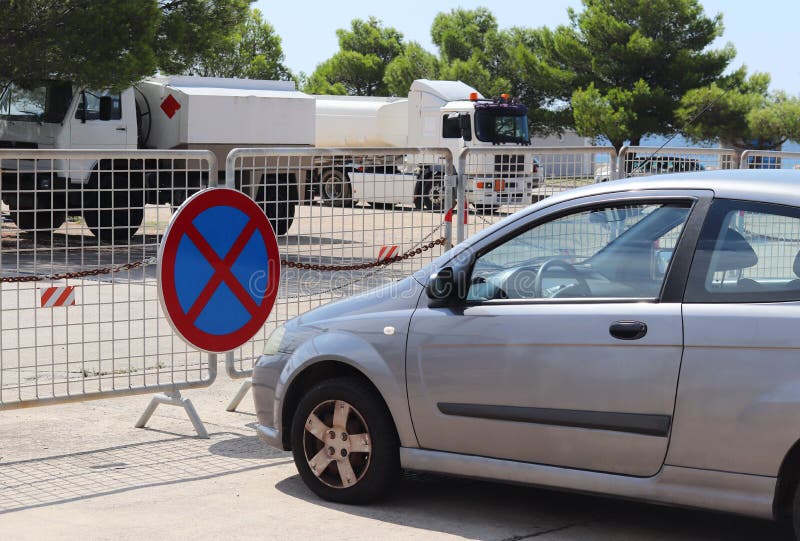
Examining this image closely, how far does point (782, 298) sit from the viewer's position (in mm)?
4199

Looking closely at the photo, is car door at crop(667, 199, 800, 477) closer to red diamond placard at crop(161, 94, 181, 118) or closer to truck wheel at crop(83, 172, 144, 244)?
truck wheel at crop(83, 172, 144, 244)

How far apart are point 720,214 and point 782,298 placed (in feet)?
1.55

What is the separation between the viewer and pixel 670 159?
9680 millimetres

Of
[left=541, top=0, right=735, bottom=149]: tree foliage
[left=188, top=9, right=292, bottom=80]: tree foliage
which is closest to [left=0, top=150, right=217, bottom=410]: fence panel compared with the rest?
[left=541, top=0, right=735, bottom=149]: tree foliage

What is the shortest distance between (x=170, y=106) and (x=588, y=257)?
17.1 metres

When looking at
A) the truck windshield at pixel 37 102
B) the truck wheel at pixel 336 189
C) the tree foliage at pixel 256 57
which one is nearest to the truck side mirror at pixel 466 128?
the truck windshield at pixel 37 102

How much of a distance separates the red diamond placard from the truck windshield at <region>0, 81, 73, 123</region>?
66.6 inches

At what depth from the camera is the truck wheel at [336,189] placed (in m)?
7.34

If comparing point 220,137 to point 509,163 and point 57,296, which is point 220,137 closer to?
point 509,163

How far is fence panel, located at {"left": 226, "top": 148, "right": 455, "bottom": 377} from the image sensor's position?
7.54m

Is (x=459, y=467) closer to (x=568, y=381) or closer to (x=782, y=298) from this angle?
(x=568, y=381)

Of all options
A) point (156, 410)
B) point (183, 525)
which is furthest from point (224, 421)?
point (183, 525)

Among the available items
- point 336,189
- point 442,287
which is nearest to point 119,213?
point 336,189

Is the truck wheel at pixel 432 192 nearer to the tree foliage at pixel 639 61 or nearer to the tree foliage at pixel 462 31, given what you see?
the tree foliage at pixel 639 61
